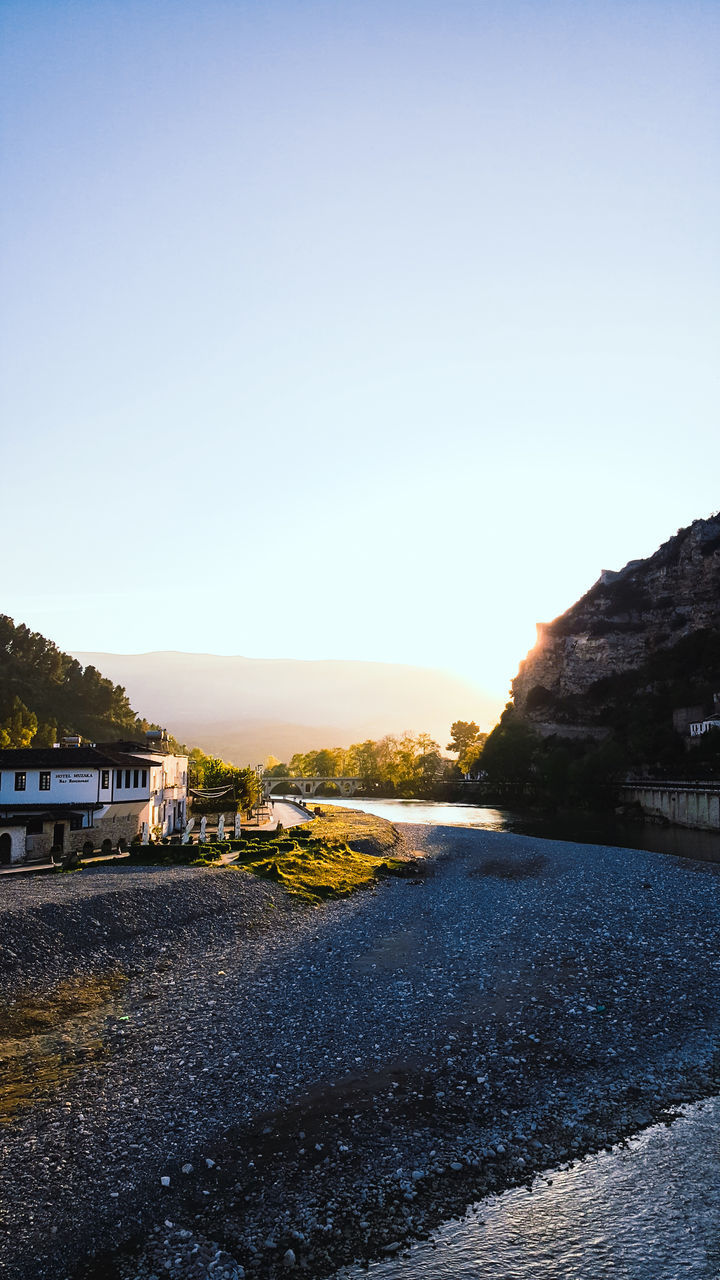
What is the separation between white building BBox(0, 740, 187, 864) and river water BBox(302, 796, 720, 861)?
48.0m

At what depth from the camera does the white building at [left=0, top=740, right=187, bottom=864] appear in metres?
51.0

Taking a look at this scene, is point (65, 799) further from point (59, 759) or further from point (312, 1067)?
point (312, 1067)

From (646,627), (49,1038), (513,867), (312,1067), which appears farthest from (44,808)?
(646,627)

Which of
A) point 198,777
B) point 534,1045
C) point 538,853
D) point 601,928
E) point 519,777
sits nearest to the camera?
point 534,1045

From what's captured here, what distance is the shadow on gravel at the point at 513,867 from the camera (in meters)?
53.8

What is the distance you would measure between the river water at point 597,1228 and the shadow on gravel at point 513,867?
3756cm

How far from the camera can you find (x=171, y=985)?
88.9 feet

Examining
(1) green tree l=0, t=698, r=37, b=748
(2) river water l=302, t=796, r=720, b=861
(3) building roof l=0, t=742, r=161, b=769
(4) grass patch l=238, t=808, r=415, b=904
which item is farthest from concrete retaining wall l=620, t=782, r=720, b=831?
(1) green tree l=0, t=698, r=37, b=748

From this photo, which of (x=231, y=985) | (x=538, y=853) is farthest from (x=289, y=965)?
(x=538, y=853)

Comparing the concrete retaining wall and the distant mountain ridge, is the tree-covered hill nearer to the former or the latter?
the distant mountain ridge

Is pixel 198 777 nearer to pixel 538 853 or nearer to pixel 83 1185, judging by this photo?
pixel 538 853

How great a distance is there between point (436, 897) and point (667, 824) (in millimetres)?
73202

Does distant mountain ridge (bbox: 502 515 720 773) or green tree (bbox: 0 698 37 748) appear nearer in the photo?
green tree (bbox: 0 698 37 748)

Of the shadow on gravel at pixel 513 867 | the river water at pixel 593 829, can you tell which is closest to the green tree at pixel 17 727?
the river water at pixel 593 829
